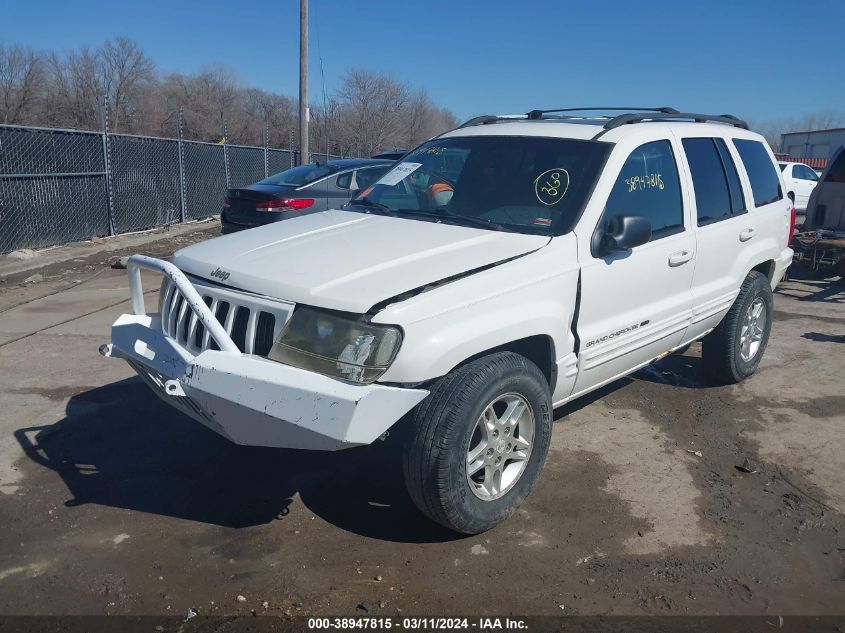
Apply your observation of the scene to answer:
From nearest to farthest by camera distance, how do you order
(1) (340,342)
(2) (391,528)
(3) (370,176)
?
(1) (340,342) → (2) (391,528) → (3) (370,176)

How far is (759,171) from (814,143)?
43042 millimetres

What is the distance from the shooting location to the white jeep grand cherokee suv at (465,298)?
3.04 meters

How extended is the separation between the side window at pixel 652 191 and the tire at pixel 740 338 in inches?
47.7

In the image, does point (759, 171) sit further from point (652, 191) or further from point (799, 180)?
point (799, 180)

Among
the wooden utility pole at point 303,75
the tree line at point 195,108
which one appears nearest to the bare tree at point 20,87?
the tree line at point 195,108

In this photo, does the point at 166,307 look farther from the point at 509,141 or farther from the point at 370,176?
the point at 370,176

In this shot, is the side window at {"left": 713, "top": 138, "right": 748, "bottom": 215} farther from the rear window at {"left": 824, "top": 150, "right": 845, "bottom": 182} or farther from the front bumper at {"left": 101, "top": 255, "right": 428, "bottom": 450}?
the rear window at {"left": 824, "top": 150, "right": 845, "bottom": 182}

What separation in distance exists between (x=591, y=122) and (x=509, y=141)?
0.56 m

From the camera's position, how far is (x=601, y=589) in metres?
3.16

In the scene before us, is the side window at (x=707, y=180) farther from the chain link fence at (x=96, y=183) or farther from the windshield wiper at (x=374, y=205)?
the chain link fence at (x=96, y=183)

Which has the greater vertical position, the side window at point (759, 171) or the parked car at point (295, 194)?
the side window at point (759, 171)

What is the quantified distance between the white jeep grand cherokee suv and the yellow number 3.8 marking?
11 millimetres

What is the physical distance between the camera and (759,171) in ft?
18.7

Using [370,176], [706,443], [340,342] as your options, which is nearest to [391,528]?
[340,342]
